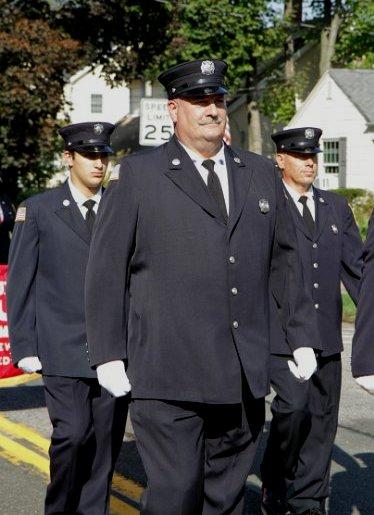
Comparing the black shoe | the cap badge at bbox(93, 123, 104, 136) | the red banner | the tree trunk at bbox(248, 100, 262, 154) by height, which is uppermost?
the tree trunk at bbox(248, 100, 262, 154)

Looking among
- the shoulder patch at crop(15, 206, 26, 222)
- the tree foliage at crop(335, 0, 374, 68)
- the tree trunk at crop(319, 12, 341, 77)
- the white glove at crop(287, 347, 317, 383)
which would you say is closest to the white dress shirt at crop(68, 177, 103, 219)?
the shoulder patch at crop(15, 206, 26, 222)

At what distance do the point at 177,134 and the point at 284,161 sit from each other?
2102mm

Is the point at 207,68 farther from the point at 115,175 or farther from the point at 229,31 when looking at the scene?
the point at 229,31

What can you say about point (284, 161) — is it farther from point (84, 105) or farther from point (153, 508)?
point (84, 105)

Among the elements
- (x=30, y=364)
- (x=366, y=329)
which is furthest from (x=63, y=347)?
(x=366, y=329)

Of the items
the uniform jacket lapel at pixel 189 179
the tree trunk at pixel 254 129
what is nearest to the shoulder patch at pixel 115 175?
the uniform jacket lapel at pixel 189 179

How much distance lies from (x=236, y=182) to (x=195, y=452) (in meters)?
1.02

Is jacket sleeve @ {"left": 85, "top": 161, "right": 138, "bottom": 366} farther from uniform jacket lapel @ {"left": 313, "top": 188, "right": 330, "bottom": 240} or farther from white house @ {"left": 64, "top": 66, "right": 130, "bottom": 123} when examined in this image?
white house @ {"left": 64, "top": 66, "right": 130, "bottom": 123}

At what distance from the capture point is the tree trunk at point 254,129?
47.9 metres

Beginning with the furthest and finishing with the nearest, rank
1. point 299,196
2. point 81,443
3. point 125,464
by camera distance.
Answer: point 125,464 → point 299,196 → point 81,443

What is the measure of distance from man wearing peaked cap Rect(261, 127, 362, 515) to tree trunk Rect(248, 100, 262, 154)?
134 ft

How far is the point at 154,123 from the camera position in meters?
15.9

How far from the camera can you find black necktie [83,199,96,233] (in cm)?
616

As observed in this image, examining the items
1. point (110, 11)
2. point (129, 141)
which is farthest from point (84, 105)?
point (110, 11)
